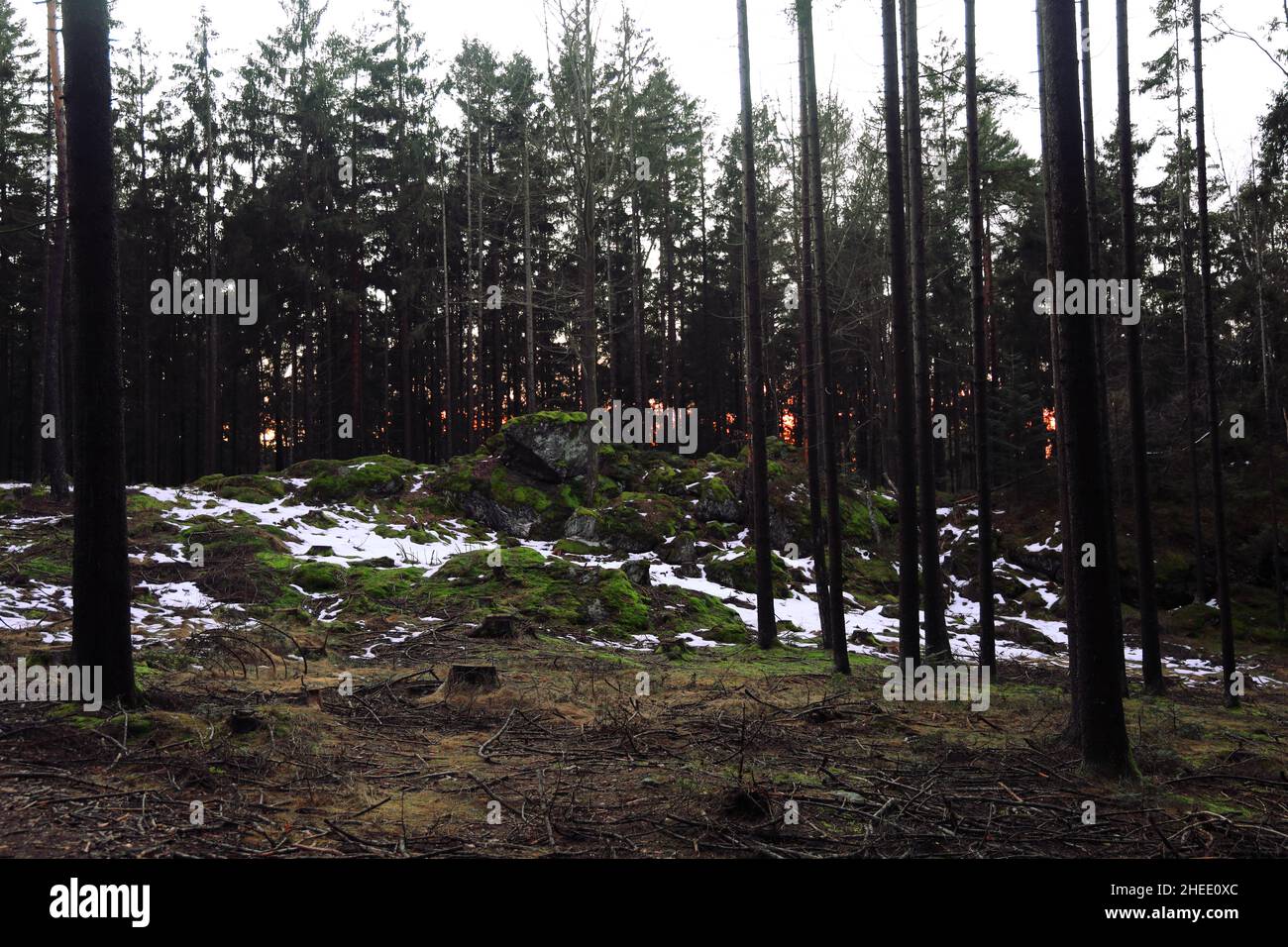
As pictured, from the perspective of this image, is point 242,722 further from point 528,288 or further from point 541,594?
point 528,288

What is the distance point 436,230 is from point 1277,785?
3548 centimetres

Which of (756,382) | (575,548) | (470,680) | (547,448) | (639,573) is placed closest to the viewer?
(470,680)

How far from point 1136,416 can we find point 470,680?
1089 cm

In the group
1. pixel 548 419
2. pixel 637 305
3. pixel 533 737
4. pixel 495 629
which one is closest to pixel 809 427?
pixel 495 629

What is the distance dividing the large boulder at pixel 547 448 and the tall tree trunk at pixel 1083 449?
17.6m

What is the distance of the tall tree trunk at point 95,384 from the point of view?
6.86 m

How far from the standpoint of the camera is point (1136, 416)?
1234 centimetres

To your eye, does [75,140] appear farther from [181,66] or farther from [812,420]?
[181,66]

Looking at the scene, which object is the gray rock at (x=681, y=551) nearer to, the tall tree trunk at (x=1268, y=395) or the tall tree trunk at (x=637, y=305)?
the tall tree trunk at (x=637, y=305)

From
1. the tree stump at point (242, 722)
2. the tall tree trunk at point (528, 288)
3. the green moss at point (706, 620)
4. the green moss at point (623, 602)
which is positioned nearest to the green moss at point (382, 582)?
the green moss at point (623, 602)

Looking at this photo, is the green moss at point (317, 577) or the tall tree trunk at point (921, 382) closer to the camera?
the tall tree trunk at point (921, 382)
